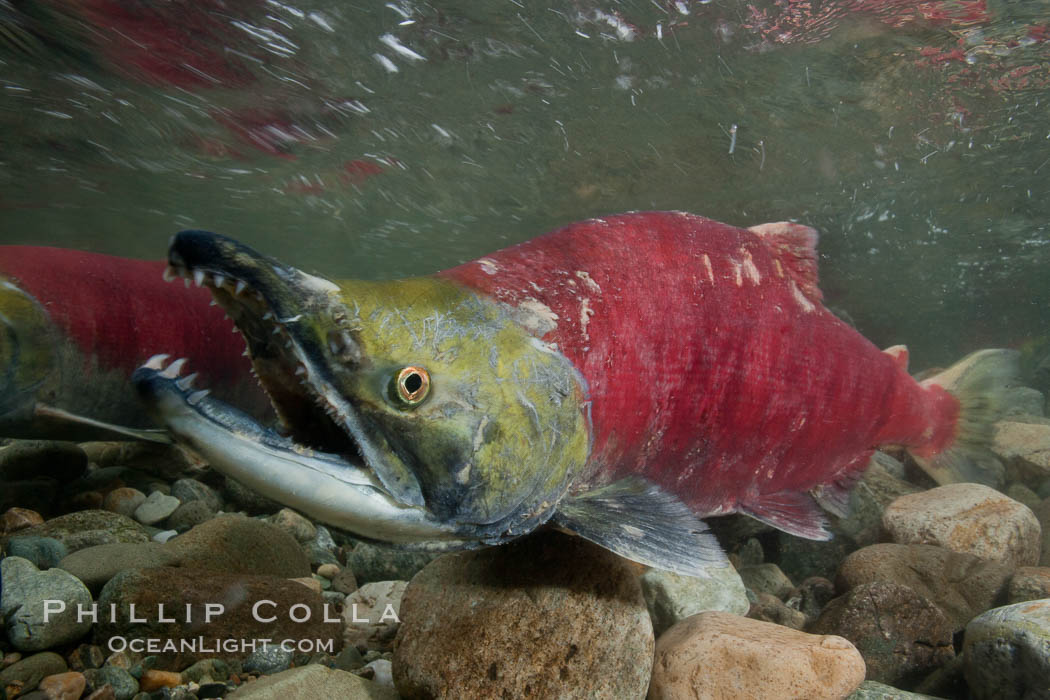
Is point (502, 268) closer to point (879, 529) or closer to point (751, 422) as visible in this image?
point (751, 422)

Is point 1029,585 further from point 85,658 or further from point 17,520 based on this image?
point 17,520

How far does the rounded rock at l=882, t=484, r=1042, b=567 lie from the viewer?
4043 millimetres

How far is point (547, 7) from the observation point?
7340 mm

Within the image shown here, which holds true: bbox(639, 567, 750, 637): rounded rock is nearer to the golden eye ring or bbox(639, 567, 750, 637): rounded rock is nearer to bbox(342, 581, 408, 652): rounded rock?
bbox(342, 581, 408, 652): rounded rock

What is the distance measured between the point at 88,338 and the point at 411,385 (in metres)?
3.74

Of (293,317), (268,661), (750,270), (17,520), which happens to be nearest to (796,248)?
(750,270)

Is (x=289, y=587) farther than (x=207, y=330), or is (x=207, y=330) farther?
(x=207, y=330)

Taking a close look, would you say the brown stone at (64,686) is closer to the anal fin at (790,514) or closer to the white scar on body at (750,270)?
the anal fin at (790,514)

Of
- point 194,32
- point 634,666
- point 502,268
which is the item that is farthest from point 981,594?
point 194,32

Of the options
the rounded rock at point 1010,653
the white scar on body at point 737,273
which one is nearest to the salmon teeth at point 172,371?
the white scar on body at point 737,273

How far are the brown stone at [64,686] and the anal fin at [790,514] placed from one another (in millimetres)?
3272

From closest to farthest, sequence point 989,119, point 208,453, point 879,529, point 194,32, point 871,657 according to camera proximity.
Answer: point 208,453 → point 871,657 → point 879,529 → point 194,32 → point 989,119

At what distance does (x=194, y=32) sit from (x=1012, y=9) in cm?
1186

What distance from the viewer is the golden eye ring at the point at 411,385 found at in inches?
61.0
